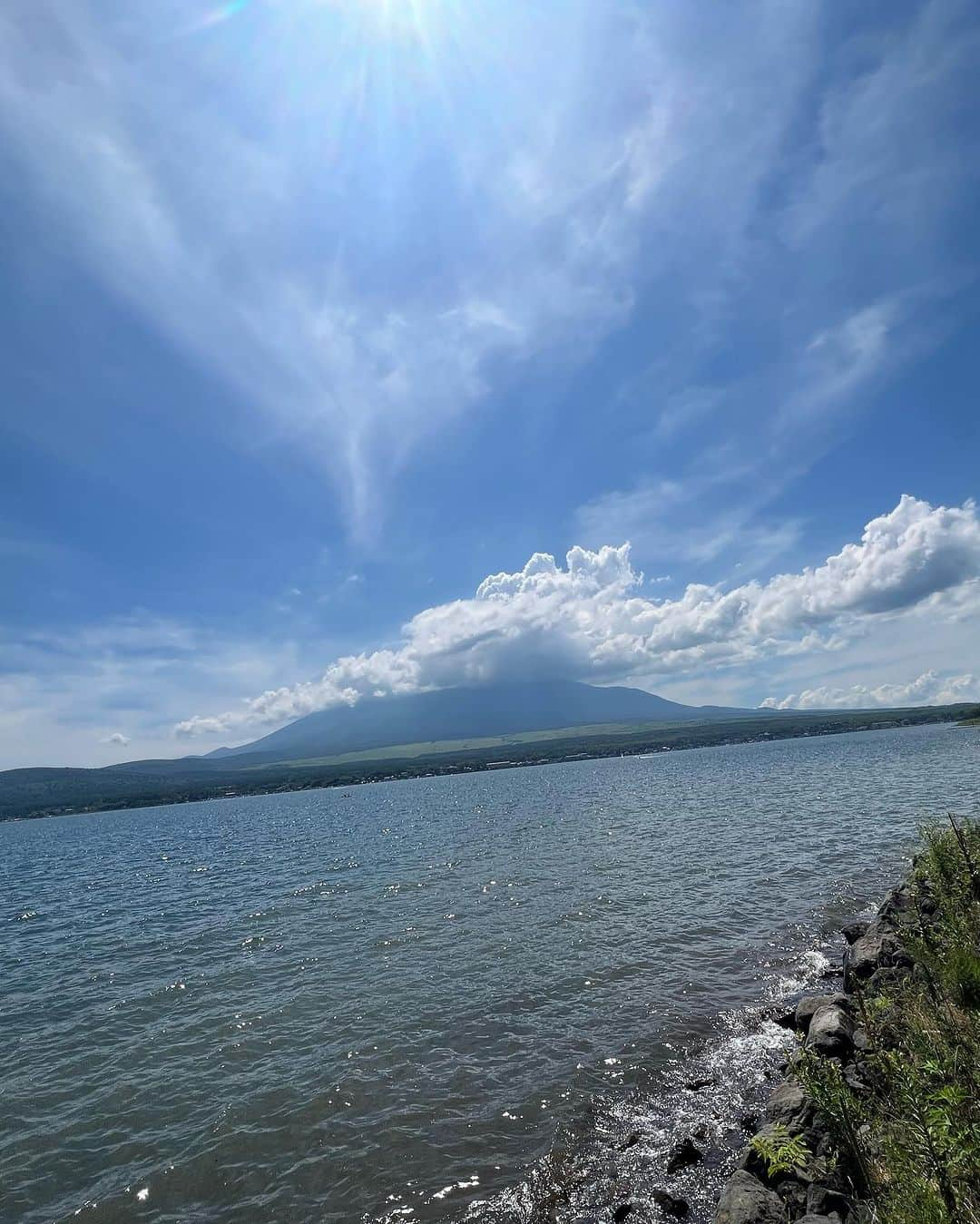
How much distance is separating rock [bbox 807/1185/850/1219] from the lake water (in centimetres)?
340

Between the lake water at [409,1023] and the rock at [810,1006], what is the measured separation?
0.83 metres

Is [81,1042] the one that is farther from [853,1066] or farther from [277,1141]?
[853,1066]

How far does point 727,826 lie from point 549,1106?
42.6 meters

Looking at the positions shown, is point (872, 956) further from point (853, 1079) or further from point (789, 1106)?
point (789, 1106)

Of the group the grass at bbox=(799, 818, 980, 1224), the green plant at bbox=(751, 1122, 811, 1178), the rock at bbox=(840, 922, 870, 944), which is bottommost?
the rock at bbox=(840, 922, 870, 944)

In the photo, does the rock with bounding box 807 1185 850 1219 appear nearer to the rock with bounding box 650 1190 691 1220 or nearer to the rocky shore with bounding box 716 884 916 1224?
the rocky shore with bounding box 716 884 916 1224

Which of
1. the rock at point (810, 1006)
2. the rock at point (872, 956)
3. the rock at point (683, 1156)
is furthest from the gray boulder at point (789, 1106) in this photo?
the rock at point (872, 956)

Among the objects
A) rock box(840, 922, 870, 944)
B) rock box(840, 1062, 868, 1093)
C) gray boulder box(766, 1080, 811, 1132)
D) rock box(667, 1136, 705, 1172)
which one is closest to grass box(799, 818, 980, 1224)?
rock box(840, 1062, 868, 1093)

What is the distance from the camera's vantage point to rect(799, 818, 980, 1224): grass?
7070 millimetres

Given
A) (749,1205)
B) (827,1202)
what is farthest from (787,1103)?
(827,1202)

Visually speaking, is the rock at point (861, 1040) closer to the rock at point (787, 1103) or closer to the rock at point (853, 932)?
the rock at point (787, 1103)

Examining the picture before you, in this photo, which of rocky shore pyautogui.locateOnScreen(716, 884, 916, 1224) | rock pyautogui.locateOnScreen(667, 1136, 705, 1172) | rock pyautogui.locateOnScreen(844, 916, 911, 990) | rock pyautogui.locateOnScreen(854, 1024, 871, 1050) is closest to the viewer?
rocky shore pyautogui.locateOnScreen(716, 884, 916, 1224)

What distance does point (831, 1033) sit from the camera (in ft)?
47.7

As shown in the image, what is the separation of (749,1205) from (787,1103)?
3.21 meters
